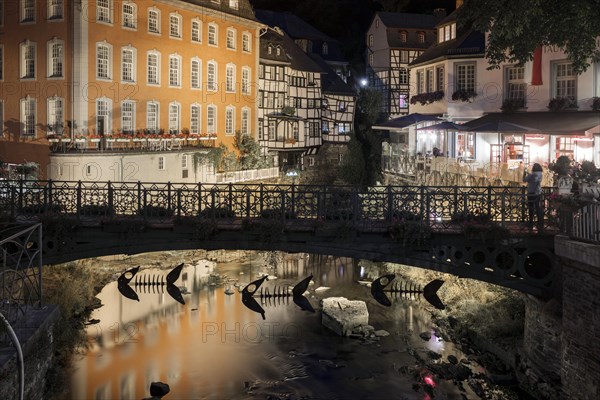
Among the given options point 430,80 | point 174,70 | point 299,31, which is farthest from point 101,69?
point 299,31

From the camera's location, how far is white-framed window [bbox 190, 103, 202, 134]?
44.4 m

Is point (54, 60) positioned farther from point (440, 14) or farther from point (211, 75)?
point (440, 14)

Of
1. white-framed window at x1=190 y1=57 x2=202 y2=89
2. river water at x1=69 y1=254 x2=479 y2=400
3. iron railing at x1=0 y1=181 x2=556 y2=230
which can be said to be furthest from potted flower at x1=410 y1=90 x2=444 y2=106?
iron railing at x1=0 y1=181 x2=556 y2=230

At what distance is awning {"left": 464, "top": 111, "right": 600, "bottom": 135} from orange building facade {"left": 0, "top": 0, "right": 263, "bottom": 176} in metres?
17.8

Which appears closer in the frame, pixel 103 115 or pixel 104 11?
pixel 104 11

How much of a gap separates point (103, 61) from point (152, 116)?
4743 mm

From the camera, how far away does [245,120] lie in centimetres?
5022

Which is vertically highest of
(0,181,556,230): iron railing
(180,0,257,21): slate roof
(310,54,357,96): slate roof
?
(180,0,257,21): slate roof

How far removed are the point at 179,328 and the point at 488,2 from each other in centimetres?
1477

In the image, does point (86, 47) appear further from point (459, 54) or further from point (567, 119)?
point (567, 119)

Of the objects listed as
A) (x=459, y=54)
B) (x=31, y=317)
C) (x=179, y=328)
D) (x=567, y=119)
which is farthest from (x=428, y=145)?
(x=31, y=317)

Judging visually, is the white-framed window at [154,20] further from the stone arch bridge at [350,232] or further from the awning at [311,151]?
the stone arch bridge at [350,232]

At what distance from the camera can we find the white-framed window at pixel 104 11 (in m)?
36.8

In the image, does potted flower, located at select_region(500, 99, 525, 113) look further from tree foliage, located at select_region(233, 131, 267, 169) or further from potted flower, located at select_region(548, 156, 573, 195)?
tree foliage, located at select_region(233, 131, 267, 169)
